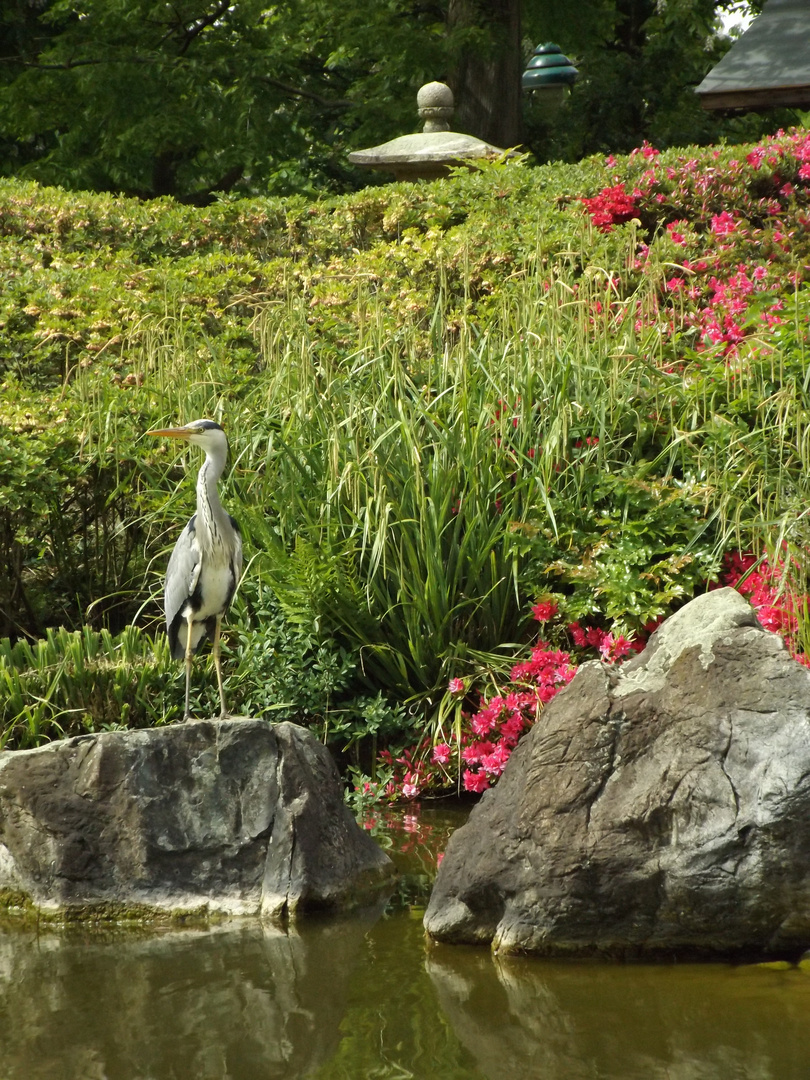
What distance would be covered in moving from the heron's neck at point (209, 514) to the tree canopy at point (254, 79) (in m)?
10.2

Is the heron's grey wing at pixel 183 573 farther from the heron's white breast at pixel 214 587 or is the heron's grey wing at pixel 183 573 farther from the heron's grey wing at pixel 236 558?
the heron's grey wing at pixel 236 558

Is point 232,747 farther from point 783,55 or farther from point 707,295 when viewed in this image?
point 783,55

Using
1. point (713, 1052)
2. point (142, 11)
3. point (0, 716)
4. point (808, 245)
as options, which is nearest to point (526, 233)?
point (808, 245)

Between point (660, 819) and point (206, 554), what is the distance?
75.3 inches

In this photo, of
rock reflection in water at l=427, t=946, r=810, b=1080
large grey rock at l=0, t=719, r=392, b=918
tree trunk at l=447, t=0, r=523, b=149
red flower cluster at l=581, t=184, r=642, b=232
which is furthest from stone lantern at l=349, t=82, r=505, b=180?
rock reflection in water at l=427, t=946, r=810, b=1080

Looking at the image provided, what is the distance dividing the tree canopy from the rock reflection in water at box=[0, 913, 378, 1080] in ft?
37.8

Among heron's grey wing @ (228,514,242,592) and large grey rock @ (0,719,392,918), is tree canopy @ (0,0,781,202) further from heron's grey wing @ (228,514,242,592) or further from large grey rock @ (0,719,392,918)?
large grey rock @ (0,719,392,918)

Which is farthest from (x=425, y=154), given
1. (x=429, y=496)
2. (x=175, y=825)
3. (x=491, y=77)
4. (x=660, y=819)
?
(x=660, y=819)

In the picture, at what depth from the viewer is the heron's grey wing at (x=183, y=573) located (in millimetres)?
4766

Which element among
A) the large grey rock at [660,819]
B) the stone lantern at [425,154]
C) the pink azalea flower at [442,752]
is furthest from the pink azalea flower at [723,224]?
the large grey rock at [660,819]

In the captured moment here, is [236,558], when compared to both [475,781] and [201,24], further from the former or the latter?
[201,24]

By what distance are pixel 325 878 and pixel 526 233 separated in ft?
16.5

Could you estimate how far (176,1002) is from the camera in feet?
12.3

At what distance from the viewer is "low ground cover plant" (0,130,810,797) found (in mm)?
5469
